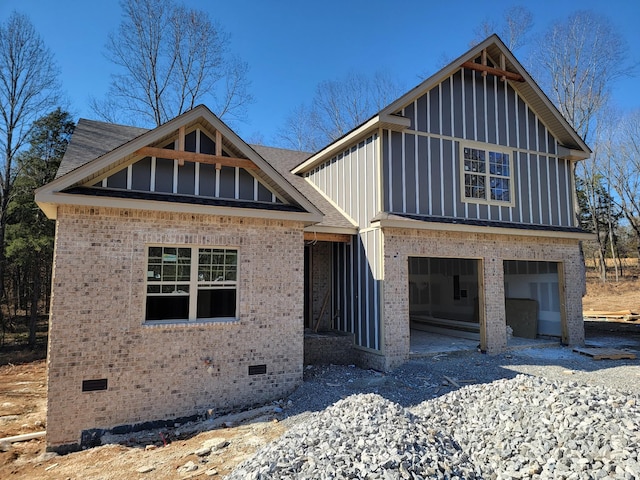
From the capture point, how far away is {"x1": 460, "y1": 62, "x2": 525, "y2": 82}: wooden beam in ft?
39.1

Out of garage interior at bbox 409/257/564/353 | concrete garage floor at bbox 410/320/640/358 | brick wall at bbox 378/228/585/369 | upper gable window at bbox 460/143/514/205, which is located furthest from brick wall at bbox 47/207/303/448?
upper gable window at bbox 460/143/514/205

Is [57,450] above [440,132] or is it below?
below

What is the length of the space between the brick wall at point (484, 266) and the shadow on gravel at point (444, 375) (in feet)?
2.03

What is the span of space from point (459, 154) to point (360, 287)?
4.76 m

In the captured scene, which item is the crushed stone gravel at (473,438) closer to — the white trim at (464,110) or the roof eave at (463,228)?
the roof eave at (463,228)

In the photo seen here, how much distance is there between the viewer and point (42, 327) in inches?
823

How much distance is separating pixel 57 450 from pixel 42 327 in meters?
16.9

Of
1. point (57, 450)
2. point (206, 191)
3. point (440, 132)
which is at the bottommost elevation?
point (57, 450)

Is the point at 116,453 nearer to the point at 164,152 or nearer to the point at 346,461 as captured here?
the point at 346,461

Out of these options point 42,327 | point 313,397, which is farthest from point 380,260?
point 42,327

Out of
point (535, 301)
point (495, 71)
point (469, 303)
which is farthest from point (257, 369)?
point (469, 303)

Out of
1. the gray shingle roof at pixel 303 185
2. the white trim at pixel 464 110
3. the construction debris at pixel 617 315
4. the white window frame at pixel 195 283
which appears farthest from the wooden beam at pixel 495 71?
the construction debris at pixel 617 315

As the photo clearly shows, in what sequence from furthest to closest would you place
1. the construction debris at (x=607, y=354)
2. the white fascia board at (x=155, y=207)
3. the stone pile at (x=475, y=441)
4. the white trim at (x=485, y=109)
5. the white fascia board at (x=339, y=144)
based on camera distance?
the white trim at (x=485, y=109) → the construction debris at (x=607, y=354) → the white fascia board at (x=339, y=144) → the white fascia board at (x=155, y=207) → the stone pile at (x=475, y=441)

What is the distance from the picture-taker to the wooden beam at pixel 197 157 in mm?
7977
